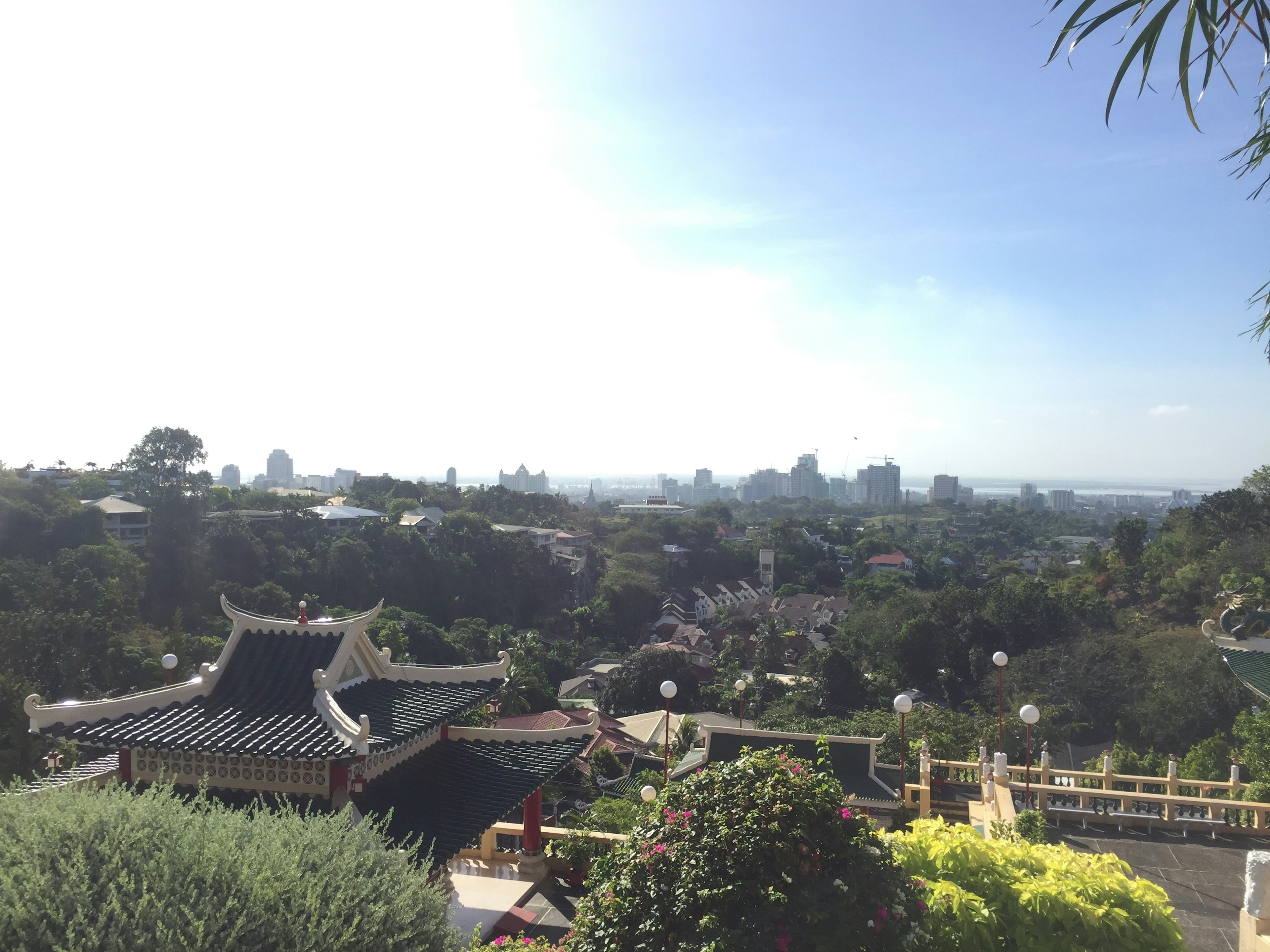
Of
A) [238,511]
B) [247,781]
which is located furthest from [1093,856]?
[238,511]

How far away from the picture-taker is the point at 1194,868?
7.92 meters

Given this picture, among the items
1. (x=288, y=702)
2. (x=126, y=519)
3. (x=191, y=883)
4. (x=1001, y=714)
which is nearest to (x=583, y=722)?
(x=1001, y=714)

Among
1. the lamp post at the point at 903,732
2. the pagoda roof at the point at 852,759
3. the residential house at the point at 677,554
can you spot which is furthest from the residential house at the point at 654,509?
the lamp post at the point at 903,732

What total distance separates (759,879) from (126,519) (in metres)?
44.6

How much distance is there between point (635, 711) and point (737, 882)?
30611 mm

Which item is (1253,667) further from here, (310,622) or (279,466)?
(279,466)

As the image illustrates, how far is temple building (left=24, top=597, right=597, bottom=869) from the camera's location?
6.28 metres

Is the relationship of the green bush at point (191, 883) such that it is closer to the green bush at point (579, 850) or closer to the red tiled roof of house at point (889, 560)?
the green bush at point (579, 850)

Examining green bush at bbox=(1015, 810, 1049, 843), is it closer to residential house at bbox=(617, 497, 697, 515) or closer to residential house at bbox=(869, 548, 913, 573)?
residential house at bbox=(869, 548, 913, 573)

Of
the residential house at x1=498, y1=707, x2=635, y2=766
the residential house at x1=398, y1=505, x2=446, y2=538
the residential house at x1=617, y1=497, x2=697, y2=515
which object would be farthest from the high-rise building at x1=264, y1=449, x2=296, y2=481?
the residential house at x1=498, y1=707, x2=635, y2=766

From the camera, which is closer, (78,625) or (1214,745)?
(1214,745)

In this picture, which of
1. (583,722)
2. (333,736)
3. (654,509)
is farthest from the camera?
(654,509)

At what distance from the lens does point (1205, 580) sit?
111 feet

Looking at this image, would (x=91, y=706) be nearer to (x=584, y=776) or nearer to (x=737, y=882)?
(x=737, y=882)
